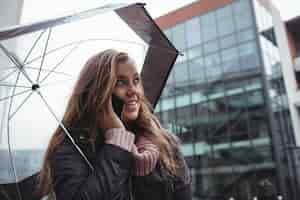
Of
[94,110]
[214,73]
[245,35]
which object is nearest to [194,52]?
[214,73]

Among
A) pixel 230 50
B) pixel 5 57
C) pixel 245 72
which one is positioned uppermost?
pixel 230 50

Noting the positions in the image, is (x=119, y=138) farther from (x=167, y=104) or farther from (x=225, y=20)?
(x=225, y=20)

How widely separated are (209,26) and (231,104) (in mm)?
1957

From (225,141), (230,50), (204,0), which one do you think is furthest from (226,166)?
(204,0)

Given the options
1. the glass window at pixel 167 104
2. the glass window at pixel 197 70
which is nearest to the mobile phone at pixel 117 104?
the glass window at pixel 167 104

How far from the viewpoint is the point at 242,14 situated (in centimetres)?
559

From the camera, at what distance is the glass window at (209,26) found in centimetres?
602

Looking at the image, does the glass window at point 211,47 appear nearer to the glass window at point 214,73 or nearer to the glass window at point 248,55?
the glass window at point 214,73

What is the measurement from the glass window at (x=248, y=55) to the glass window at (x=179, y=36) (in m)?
1.51

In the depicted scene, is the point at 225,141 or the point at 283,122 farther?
the point at 225,141

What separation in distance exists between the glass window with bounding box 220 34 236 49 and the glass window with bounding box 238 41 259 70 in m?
0.22

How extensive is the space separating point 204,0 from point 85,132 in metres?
6.24

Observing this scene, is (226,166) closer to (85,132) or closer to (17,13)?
(17,13)

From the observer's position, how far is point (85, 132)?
42 centimetres
